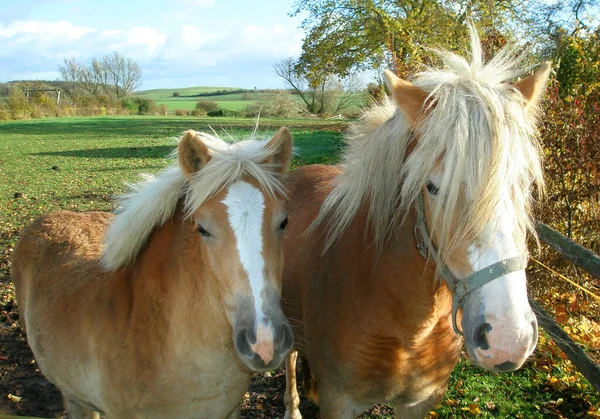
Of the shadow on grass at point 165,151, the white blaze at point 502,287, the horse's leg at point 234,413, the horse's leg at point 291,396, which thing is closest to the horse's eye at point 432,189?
the white blaze at point 502,287

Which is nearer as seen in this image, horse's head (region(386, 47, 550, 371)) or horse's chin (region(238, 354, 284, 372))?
horse's head (region(386, 47, 550, 371))

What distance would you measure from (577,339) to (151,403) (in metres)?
3.86

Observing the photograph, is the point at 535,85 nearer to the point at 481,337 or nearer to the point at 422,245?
the point at 422,245

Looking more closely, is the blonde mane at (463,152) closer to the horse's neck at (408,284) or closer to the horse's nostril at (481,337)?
the horse's neck at (408,284)

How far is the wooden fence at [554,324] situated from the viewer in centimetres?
279

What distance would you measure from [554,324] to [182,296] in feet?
8.93

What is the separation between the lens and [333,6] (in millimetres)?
18078

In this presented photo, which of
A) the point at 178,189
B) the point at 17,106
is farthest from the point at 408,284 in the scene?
the point at 17,106

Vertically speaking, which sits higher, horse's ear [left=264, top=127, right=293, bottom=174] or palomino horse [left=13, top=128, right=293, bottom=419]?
horse's ear [left=264, top=127, right=293, bottom=174]

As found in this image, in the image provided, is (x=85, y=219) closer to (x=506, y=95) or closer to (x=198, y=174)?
(x=198, y=174)

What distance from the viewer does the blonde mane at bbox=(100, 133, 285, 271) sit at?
2328mm

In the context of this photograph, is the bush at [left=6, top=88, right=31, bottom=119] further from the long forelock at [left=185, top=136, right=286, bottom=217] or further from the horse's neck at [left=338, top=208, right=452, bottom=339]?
the horse's neck at [left=338, top=208, right=452, bottom=339]

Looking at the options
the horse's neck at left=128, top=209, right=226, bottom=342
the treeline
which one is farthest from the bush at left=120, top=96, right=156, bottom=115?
the horse's neck at left=128, top=209, right=226, bottom=342

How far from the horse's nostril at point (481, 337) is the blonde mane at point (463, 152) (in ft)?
1.09
